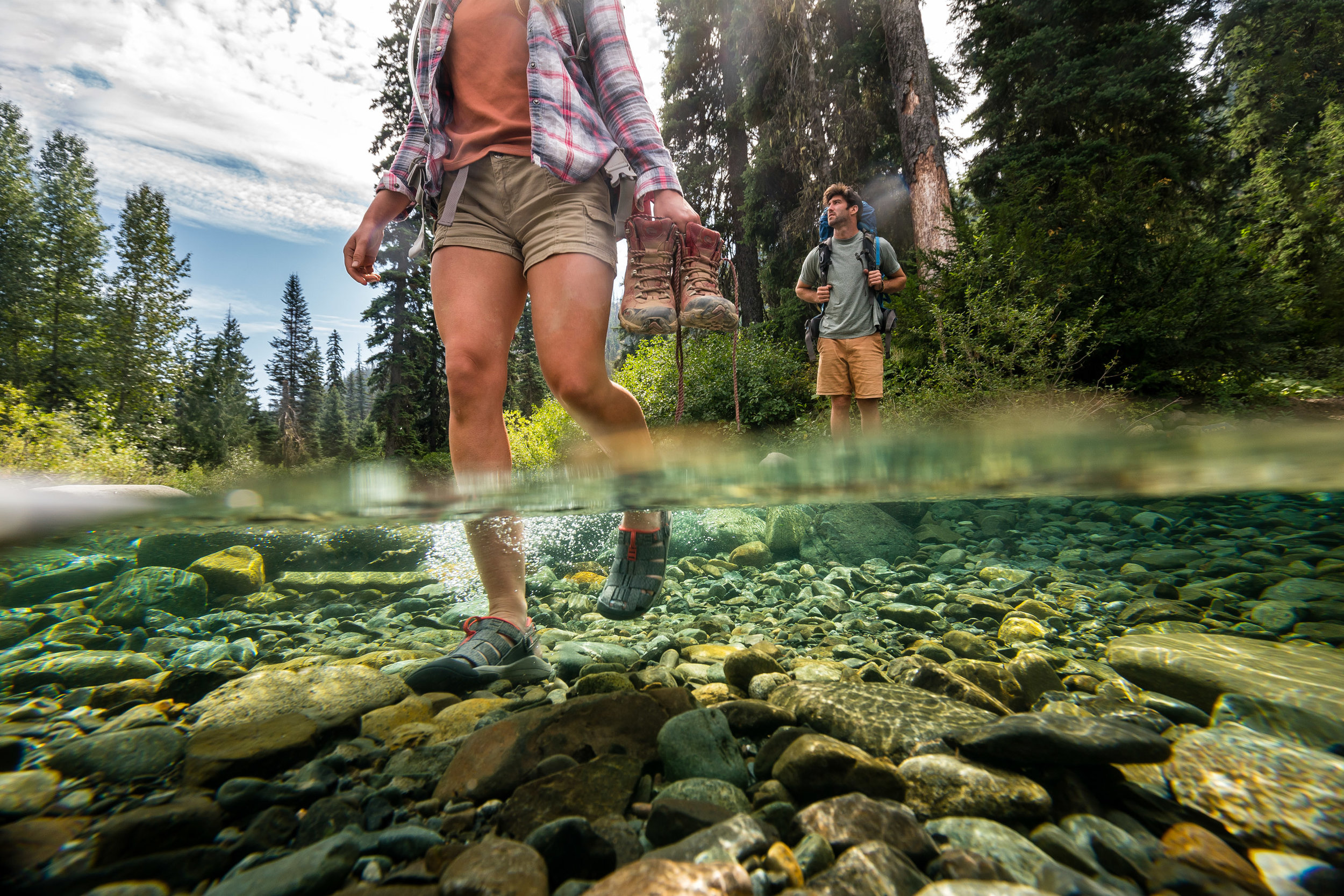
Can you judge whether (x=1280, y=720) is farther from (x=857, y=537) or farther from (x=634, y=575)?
(x=857, y=537)

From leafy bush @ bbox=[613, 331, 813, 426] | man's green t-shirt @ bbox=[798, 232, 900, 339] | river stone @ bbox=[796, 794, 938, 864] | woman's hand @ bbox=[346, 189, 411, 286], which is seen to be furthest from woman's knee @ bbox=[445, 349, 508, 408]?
leafy bush @ bbox=[613, 331, 813, 426]

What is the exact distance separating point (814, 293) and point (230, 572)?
18.4 feet

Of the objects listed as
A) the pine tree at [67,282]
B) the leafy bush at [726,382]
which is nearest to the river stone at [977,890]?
the leafy bush at [726,382]

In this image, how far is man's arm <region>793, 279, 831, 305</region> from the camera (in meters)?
5.43

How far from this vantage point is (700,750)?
57.6 inches

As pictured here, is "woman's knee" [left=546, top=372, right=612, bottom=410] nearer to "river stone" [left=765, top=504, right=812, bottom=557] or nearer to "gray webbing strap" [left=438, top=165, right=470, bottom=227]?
"gray webbing strap" [left=438, top=165, right=470, bottom=227]

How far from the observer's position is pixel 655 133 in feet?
7.14

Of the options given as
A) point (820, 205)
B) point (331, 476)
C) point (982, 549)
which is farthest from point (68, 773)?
point (820, 205)

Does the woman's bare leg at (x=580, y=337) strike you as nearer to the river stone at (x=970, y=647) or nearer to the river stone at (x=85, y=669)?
the river stone at (x=970, y=647)

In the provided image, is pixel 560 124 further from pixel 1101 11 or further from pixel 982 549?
pixel 1101 11

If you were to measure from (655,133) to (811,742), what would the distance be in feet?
7.34

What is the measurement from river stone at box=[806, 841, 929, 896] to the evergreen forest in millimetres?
2647

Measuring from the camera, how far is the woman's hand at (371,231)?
2.23m

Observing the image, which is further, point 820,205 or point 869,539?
point 820,205
